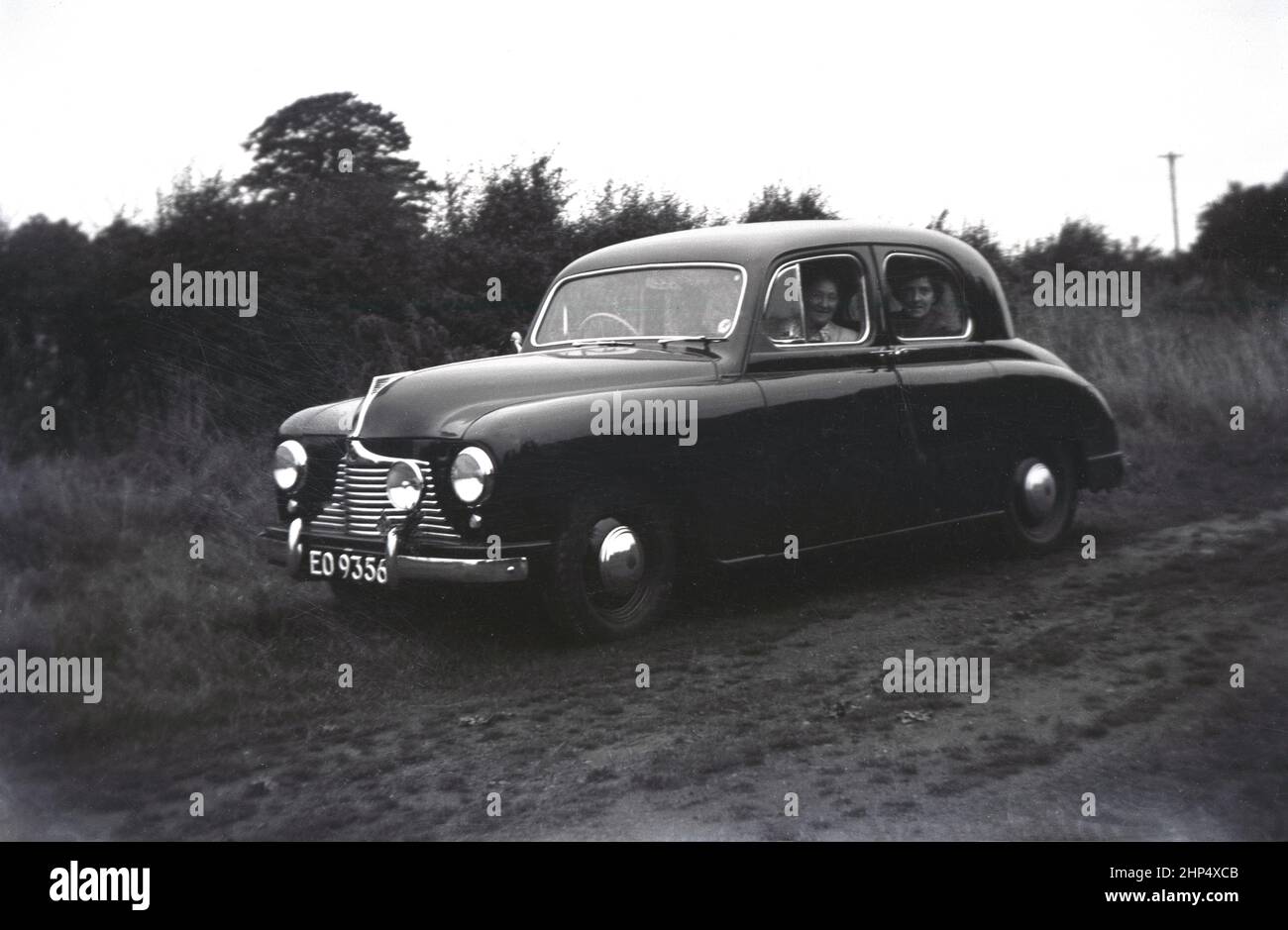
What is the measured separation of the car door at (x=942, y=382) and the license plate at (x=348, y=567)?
265 cm

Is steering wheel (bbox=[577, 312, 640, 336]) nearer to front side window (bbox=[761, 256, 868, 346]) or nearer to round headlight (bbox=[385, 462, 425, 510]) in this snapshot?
front side window (bbox=[761, 256, 868, 346])

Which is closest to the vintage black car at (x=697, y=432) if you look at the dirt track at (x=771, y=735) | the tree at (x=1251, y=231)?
the dirt track at (x=771, y=735)

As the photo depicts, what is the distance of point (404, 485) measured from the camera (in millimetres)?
4926

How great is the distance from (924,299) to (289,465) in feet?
10.6

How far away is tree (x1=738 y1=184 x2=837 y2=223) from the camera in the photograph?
290 inches

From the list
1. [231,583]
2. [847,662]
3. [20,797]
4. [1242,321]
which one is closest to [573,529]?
[847,662]

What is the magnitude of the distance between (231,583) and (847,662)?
8.50 feet

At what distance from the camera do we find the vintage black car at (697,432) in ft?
16.0

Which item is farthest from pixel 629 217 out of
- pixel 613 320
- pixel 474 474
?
pixel 474 474

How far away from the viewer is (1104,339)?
996 centimetres

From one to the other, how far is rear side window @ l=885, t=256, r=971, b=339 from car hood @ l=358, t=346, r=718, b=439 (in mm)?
1281

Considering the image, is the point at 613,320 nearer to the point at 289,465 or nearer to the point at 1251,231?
the point at 289,465
